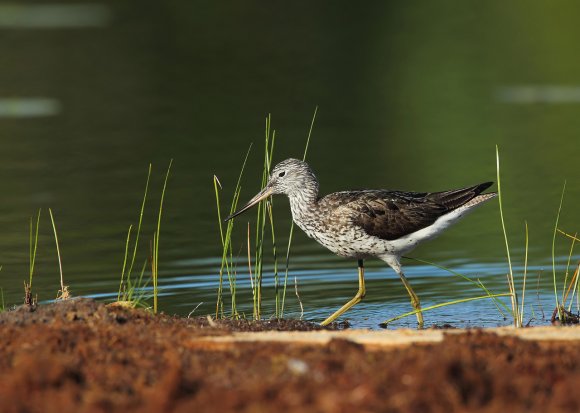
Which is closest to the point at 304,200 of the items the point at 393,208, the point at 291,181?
the point at 291,181

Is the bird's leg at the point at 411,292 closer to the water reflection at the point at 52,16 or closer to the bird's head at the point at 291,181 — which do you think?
the bird's head at the point at 291,181

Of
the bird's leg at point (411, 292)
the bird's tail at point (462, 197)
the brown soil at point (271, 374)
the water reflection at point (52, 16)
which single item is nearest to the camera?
the brown soil at point (271, 374)

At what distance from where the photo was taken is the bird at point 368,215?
860cm

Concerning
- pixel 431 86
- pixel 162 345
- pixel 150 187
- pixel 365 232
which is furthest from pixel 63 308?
pixel 431 86

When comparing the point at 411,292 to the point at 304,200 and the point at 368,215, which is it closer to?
the point at 368,215

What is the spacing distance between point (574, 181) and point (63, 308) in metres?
8.29

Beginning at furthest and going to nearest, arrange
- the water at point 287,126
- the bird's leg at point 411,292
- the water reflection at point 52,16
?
the water reflection at point 52,16
the water at point 287,126
the bird's leg at point 411,292

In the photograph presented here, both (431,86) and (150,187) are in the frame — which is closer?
(150,187)

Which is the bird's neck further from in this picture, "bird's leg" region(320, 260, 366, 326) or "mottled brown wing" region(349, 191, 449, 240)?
"bird's leg" region(320, 260, 366, 326)

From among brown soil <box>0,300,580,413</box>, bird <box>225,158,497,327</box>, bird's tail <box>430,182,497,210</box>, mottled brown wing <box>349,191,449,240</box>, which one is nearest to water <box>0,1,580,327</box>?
bird <box>225,158,497,327</box>

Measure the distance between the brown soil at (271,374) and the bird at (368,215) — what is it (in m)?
3.04

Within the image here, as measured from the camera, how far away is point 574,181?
1321 cm

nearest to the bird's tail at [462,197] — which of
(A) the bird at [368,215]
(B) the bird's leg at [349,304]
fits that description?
(A) the bird at [368,215]

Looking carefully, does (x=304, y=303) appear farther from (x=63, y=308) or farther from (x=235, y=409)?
(x=235, y=409)
